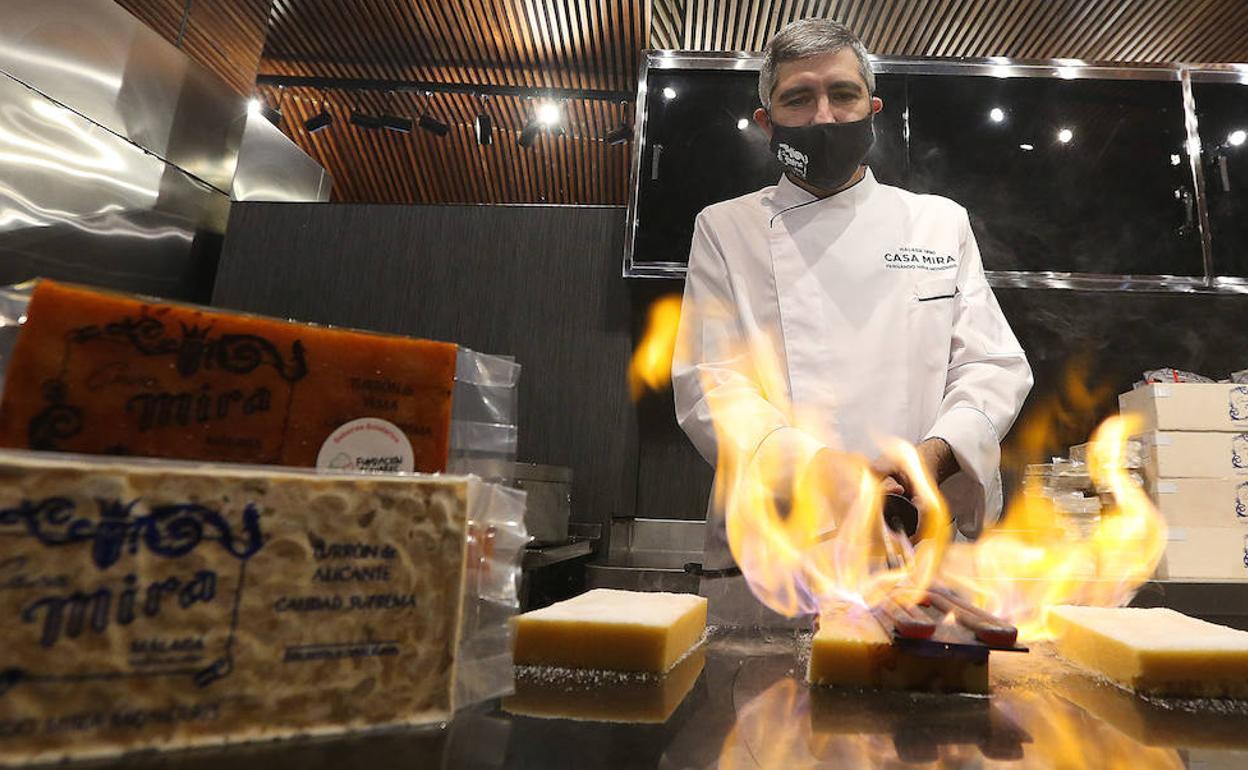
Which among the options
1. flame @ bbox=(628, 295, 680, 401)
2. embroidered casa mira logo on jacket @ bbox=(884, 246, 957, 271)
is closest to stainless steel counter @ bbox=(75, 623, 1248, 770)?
embroidered casa mira logo on jacket @ bbox=(884, 246, 957, 271)

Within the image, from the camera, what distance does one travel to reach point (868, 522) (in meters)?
1.21

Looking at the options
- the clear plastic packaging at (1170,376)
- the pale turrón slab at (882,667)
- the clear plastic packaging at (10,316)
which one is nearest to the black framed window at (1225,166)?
the clear plastic packaging at (1170,376)

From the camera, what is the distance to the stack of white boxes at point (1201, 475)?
2301 mm

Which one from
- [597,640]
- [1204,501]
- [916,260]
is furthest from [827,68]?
[1204,501]

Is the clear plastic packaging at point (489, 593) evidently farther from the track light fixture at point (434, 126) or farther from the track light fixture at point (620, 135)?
the track light fixture at point (434, 126)

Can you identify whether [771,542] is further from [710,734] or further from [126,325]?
[126,325]

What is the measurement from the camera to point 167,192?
113 inches

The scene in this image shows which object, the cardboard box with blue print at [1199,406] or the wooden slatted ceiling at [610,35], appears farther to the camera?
the wooden slatted ceiling at [610,35]

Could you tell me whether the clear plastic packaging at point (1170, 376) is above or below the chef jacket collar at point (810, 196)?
below

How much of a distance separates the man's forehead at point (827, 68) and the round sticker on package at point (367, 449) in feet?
5.33

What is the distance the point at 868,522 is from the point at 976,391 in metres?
0.71

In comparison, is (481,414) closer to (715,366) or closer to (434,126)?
(715,366)

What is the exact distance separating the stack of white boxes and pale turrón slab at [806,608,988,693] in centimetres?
215

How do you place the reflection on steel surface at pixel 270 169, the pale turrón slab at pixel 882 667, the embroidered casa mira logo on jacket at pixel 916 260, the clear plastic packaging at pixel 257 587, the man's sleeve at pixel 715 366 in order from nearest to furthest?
the clear plastic packaging at pixel 257 587 → the pale turrón slab at pixel 882 667 → the man's sleeve at pixel 715 366 → the embroidered casa mira logo on jacket at pixel 916 260 → the reflection on steel surface at pixel 270 169
